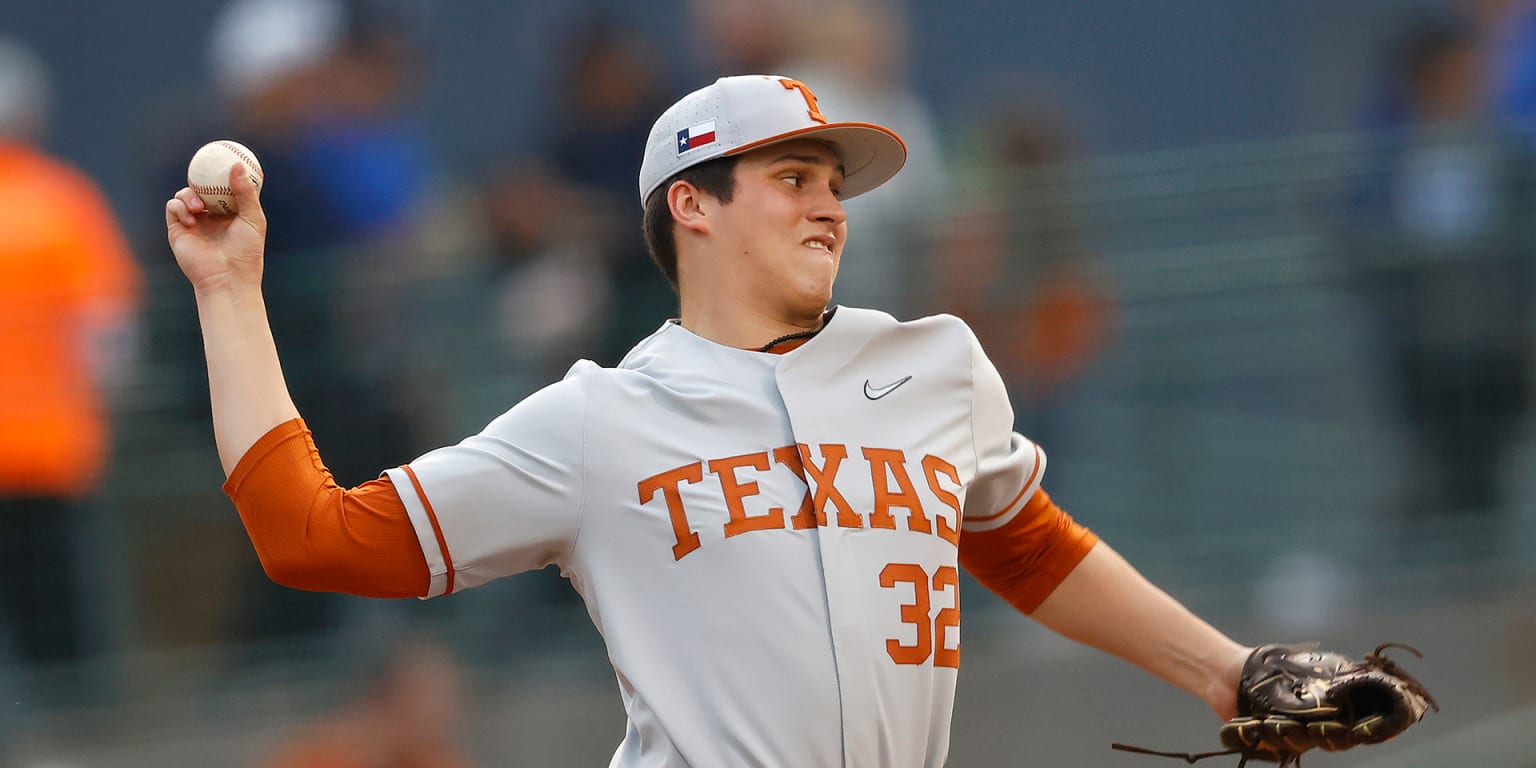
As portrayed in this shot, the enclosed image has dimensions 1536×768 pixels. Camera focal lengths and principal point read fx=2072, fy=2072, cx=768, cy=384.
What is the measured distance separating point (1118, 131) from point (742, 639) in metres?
7.97

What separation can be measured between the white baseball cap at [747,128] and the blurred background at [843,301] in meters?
3.41

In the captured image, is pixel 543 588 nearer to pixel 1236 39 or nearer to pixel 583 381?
pixel 583 381

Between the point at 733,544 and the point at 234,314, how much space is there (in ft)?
2.92

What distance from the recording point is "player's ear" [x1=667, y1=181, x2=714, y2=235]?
377 cm

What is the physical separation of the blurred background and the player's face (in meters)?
3.44

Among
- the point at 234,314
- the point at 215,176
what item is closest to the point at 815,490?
the point at 234,314

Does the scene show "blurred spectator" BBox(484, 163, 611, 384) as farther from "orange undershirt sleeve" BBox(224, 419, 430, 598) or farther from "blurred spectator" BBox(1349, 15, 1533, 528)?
"orange undershirt sleeve" BBox(224, 419, 430, 598)

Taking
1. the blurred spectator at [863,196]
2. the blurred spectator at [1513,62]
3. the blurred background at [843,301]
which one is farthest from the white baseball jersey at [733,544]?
the blurred spectator at [1513,62]

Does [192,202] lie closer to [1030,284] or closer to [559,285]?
[559,285]

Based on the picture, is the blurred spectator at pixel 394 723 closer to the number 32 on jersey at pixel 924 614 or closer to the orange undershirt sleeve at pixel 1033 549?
the orange undershirt sleeve at pixel 1033 549

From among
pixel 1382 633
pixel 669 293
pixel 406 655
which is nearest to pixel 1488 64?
pixel 1382 633

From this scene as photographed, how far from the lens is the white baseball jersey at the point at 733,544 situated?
11.1ft

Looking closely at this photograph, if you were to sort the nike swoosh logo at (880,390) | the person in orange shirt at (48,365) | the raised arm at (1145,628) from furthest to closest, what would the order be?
the person in orange shirt at (48,365), the raised arm at (1145,628), the nike swoosh logo at (880,390)

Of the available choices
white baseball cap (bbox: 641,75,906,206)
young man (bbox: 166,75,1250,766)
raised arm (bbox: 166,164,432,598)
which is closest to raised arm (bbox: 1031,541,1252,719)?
young man (bbox: 166,75,1250,766)
